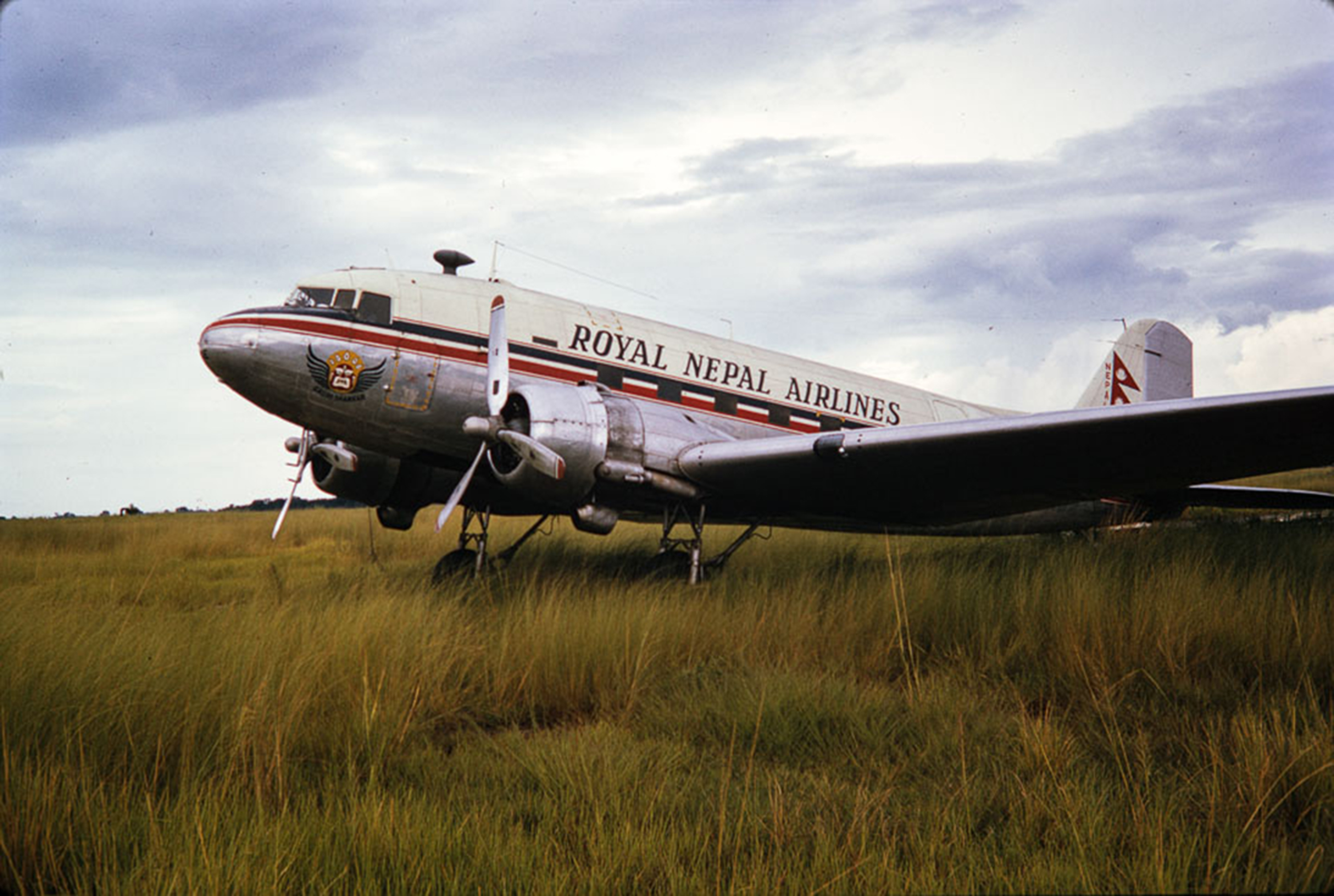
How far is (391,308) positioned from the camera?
9031 mm

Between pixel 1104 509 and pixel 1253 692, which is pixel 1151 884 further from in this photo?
pixel 1104 509

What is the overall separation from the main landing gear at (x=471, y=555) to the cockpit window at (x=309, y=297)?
134 inches

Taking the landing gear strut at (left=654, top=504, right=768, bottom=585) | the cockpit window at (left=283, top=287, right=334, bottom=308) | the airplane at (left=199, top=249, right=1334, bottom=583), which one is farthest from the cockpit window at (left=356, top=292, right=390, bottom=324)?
the landing gear strut at (left=654, top=504, right=768, bottom=585)

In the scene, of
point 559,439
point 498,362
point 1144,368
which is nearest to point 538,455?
point 559,439

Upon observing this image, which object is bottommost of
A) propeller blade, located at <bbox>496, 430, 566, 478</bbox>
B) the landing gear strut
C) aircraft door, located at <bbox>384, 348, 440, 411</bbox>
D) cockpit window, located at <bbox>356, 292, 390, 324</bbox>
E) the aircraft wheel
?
the aircraft wheel

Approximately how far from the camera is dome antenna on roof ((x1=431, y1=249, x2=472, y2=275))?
1005 cm

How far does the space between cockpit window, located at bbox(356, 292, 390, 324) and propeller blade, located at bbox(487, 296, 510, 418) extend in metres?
1.27

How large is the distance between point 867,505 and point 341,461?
6296 millimetres

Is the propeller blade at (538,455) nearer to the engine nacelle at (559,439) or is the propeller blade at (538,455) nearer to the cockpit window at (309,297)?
the engine nacelle at (559,439)

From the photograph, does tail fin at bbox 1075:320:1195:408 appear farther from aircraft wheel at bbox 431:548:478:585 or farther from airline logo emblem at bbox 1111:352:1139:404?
aircraft wheel at bbox 431:548:478:585

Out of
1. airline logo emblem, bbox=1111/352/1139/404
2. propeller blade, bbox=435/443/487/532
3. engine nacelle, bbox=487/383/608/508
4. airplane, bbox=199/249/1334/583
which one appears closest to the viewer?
airplane, bbox=199/249/1334/583

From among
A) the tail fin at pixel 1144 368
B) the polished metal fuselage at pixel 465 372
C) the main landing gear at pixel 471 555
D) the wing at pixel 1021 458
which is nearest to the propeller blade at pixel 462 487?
the polished metal fuselage at pixel 465 372

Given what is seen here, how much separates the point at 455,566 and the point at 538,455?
392cm

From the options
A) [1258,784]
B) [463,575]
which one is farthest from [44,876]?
[463,575]
